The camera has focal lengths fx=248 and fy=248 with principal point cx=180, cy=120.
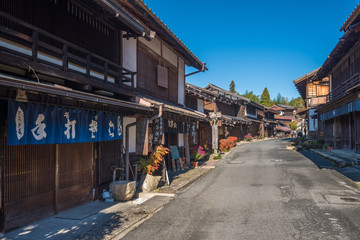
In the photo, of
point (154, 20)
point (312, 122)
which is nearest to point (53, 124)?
point (154, 20)

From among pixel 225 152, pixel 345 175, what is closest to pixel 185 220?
pixel 345 175

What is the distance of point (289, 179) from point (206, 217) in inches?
265

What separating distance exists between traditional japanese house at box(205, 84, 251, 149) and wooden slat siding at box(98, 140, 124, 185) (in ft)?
43.3

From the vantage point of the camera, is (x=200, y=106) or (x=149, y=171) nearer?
(x=149, y=171)

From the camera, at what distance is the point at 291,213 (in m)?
7.33

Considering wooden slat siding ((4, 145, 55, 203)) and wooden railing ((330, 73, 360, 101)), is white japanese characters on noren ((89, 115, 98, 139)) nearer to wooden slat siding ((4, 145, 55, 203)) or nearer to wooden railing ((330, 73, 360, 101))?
wooden slat siding ((4, 145, 55, 203))

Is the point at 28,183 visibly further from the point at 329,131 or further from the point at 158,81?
the point at 329,131

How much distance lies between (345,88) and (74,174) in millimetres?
20092

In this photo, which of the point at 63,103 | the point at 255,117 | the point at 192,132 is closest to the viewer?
the point at 63,103

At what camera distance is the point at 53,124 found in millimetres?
6781

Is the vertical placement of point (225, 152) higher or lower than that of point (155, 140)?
lower

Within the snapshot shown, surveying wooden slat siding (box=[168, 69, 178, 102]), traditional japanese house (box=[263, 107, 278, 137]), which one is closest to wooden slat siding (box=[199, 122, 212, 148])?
wooden slat siding (box=[168, 69, 178, 102])

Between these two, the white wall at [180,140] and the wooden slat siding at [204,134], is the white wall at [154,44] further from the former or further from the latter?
the wooden slat siding at [204,134]

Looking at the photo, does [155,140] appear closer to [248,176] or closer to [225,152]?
[248,176]
